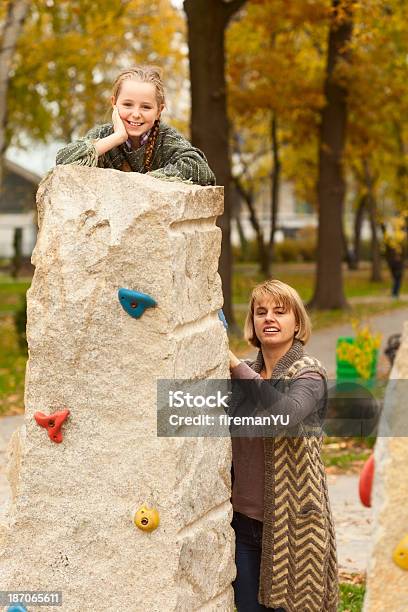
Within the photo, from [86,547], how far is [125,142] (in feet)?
5.01

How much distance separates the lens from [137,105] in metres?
4.21

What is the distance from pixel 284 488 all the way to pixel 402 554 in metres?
0.99

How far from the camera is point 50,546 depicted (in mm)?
4012

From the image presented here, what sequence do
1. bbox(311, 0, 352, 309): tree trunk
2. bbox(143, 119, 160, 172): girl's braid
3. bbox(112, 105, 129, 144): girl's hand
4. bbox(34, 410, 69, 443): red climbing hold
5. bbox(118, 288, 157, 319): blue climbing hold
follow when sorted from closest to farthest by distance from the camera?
bbox(118, 288, 157, 319): blue climbing hold → bbox(34, 410, 69, 443): red climbing hold → bbox(112, 105, 129, 144): girl's hand → bbox(143, 119, 160, 172): girl's braid → bbox(311, 0, 352, 309): tree trunk

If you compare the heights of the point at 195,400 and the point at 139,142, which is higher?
the point at 139,142

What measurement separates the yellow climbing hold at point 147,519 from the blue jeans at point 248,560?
0.55 m

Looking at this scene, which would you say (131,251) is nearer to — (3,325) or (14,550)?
(14,550)

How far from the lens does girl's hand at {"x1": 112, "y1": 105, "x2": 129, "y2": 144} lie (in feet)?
13.7

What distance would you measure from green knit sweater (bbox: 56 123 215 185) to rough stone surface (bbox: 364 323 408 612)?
1.22 m

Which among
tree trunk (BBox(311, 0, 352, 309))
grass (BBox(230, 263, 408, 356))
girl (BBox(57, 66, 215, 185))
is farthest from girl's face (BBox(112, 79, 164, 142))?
tree trunk (BBox(311, 0, 352, 309))

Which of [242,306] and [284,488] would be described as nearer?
[284,488]

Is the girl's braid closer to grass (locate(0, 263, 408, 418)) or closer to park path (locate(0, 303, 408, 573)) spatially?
park path (locate(0, 303, 408, 573))

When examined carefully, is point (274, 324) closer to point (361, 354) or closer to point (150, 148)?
point (150, 148)

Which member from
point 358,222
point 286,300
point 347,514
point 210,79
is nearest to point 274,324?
point 286,300
